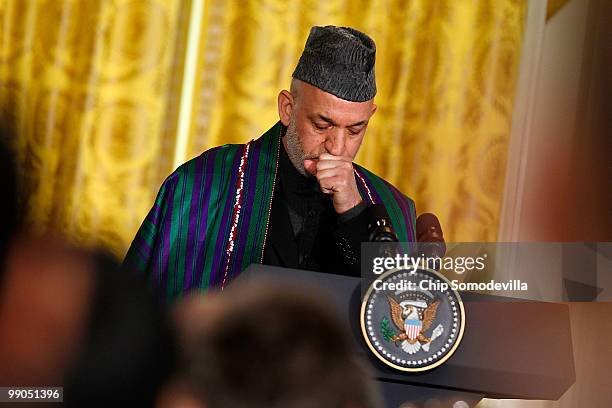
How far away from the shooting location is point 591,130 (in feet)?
9.59

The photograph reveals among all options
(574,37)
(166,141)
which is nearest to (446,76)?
(574,37)

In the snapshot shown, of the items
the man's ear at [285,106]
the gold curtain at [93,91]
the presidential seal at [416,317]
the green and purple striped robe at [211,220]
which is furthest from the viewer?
the gold curtain at [93,91]

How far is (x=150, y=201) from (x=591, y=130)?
1.43 meters

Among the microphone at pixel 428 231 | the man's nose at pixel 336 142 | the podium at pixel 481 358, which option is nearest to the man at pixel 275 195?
the man's nose at pixel 336 142

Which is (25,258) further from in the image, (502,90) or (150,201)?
(502,90)

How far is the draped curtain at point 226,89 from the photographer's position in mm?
2924

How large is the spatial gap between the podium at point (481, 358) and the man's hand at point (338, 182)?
1.44 feet

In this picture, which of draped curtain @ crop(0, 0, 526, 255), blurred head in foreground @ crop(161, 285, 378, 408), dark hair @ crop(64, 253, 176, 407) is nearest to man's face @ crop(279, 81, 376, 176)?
draped curtain @ crop(0, 0, 526, 255)

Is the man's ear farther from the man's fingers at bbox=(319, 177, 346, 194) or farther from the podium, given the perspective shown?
the podium

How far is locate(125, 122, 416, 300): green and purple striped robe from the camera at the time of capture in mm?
1827

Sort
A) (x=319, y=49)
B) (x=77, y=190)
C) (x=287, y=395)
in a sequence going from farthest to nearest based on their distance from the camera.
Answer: (x=77, y=190) → (x=319, y=49) → (x=287, y=395)

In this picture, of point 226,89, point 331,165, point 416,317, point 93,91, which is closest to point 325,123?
point 331,165

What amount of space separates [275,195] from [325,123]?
0.19 metres

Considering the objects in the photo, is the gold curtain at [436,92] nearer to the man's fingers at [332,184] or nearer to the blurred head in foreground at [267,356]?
the man's fingers at [332,184]
